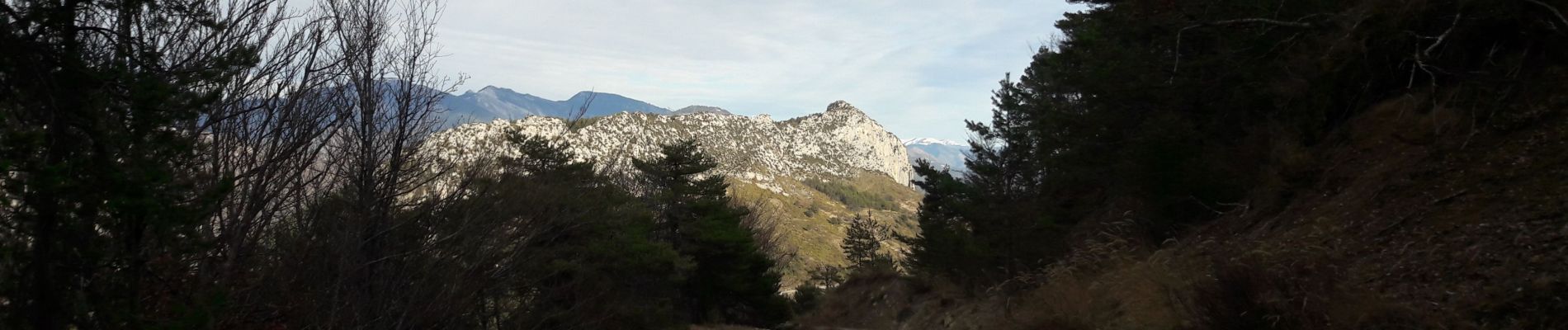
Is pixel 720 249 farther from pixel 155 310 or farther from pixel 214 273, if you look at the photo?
pixel 155 310

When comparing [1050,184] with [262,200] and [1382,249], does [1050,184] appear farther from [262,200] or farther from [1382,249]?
[262,200]

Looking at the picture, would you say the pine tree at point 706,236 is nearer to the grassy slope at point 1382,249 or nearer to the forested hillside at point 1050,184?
the forested hillside at point 1050,184

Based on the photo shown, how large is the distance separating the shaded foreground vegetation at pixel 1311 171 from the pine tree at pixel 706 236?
535 inches

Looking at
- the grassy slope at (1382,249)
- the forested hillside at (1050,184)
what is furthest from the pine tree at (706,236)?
the grassy slope at (1382,249)

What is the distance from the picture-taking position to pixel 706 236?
1037 inches

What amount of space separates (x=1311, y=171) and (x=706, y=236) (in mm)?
20215

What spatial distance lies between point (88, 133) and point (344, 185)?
669cm

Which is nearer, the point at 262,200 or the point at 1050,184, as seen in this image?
the point at 262,200

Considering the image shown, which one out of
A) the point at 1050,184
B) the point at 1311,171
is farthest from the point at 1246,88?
the point at 1050,184

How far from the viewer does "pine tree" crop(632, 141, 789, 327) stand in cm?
2703

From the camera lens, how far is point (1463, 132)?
6438 millimetres

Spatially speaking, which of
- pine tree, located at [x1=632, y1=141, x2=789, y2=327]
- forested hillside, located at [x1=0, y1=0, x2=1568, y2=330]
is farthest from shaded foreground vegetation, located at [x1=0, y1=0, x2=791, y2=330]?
pine tree, located at [x1=632, y1=141, x2=789, y2=327]

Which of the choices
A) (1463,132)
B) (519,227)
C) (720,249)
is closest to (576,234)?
(519,227)

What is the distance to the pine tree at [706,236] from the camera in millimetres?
27031
